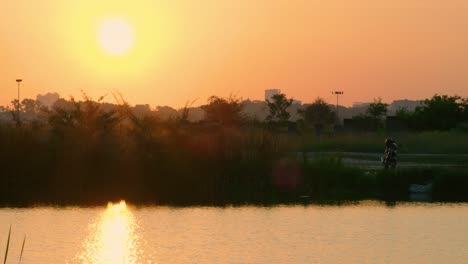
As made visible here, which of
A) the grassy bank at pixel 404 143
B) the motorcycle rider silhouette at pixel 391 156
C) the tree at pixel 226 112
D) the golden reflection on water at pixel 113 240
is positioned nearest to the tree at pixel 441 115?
the grassy bank at pixel 404 143

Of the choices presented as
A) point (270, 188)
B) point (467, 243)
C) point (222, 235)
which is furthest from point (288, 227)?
point (270, 188)

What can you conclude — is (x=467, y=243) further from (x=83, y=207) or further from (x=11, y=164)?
(x=11, y=164)

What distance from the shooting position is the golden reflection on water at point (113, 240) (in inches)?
733

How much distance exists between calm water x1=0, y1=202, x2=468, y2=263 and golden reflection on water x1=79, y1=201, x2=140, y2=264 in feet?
0.07

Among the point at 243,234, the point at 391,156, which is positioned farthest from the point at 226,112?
the point at 243,234

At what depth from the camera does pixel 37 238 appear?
812 inches

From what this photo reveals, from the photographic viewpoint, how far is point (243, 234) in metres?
21.6

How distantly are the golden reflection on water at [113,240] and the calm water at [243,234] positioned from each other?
20 millimetres

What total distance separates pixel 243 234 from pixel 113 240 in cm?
287

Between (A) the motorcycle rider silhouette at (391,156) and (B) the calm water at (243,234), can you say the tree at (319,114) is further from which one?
(B) the calm water at (243,234)

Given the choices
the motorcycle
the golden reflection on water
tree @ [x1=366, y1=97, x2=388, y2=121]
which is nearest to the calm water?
the golden reflection on water

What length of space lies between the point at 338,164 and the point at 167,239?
40.8 feet

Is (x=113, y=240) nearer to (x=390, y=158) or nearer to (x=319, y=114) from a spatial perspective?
(x=390, y=158)

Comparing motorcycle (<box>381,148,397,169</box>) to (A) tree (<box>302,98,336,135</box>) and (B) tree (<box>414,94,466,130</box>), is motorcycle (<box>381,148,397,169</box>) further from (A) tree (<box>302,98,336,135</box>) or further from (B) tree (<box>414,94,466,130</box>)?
(A) tree (<box>302,98,336,135</box>)
